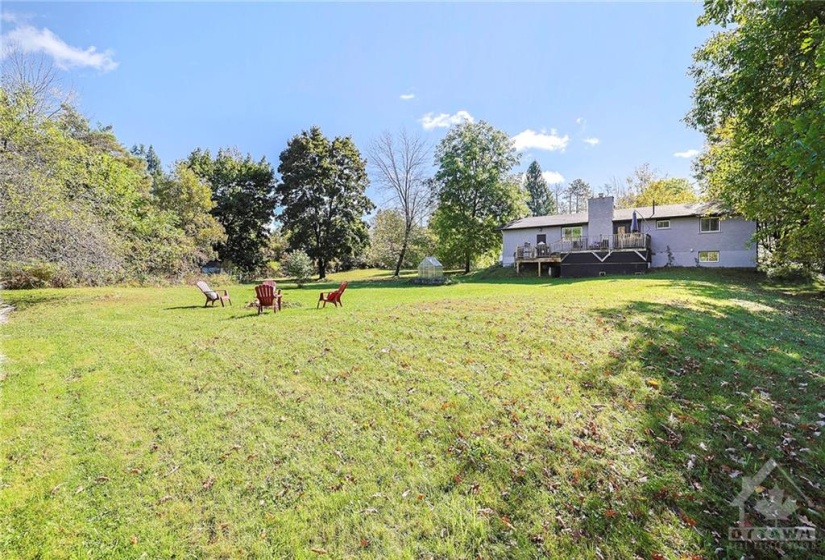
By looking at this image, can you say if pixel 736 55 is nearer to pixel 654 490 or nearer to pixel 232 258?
pixel 654 490

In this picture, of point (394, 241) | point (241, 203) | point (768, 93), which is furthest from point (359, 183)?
point (768, 93)

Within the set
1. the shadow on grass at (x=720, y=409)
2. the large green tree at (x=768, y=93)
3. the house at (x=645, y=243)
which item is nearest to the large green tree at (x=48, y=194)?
the shadow on grass at (x=720, y=409)

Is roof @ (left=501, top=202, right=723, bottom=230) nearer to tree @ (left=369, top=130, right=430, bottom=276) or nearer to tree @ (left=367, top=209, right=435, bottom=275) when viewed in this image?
tree @ (left=369, top=130, right=430, bottom=276)

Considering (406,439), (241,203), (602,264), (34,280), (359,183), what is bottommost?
(406,439)

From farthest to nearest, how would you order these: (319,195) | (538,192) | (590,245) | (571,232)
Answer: (538,192) < (319,195) < (571,232) < (590,245)

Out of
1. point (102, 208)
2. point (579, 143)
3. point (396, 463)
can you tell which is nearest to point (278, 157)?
point (102, 208)

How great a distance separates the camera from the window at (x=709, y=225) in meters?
22.8

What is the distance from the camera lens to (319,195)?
111ft

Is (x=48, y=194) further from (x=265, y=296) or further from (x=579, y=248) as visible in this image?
(x=579, y=248)

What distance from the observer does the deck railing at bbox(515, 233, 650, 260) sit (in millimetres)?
22828

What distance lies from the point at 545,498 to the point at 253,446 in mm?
3146

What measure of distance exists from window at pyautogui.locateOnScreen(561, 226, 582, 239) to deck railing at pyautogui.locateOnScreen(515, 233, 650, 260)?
221 cm

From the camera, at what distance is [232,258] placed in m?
35.7

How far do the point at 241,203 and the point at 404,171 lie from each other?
659 inches
